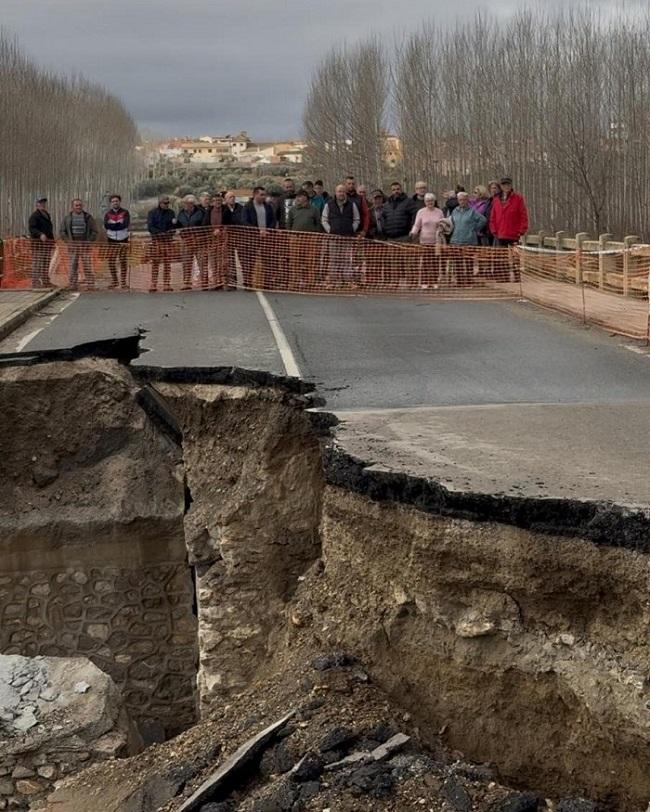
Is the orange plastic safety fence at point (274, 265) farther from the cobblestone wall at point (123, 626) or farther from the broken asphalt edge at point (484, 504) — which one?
the broken asphalt edge at point (484, 504)

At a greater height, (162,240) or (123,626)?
(162,240)

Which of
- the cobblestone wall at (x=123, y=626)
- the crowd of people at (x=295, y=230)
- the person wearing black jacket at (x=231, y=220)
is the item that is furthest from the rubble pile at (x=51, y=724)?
the person wearing black jacket at (x=231, y=220)

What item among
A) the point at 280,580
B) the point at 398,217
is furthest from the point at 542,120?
the point at 280,580

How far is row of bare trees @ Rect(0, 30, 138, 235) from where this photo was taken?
3944cm

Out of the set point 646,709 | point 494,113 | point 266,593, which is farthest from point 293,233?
point 494,113

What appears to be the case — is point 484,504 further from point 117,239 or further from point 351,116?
point 351,116

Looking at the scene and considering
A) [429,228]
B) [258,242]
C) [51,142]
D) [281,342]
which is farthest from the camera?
[51,142]

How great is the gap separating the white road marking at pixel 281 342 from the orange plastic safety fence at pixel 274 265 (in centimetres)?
176

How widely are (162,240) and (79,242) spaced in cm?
160

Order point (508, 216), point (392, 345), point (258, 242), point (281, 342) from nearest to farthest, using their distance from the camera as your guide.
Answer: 1. point (281, 342)
2. point (392, 345)
3. point (508, 216)
4. point (258, 242)

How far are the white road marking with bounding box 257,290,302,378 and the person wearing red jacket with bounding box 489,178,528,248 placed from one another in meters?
3.94

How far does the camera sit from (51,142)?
45812mm

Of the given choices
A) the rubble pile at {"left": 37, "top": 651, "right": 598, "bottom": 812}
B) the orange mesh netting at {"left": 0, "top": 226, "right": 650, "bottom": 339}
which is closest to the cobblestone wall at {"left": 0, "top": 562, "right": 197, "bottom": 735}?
the rubble pile at {"left": 37, "top": 651, "right": 598, "bottom": 812}

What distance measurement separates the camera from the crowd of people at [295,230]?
1781 centimetres
